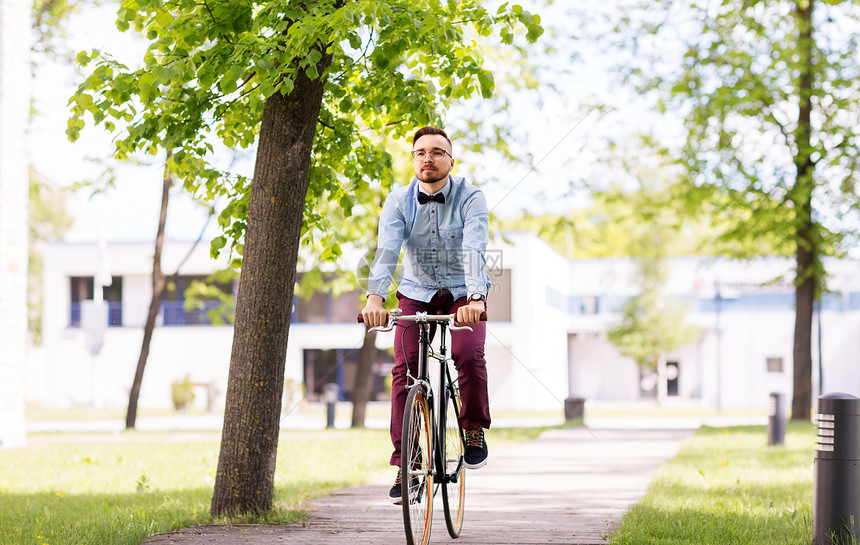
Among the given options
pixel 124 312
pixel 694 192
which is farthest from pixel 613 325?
pixel 694 192

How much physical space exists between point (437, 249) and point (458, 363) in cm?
61

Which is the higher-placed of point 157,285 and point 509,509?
point 157,285

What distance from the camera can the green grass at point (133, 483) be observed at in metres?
5.72

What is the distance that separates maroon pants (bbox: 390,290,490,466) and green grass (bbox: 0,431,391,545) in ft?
5.30

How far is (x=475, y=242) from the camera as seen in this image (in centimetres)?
479

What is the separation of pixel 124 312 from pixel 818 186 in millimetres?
31140

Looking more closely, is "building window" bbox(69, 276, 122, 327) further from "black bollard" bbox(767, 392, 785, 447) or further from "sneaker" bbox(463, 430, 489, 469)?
"sneaker" bbox(463, 430, 489, 469)

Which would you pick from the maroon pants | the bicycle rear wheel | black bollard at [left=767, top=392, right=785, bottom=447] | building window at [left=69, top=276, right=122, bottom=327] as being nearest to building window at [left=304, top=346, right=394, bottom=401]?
building window at [left=69, top=276, right=122, bottom=327]

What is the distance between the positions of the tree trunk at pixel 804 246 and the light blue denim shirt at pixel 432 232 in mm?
14220

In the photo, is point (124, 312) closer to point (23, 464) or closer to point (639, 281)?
point (639, 281)

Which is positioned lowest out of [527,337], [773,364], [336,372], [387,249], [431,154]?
[336,372]

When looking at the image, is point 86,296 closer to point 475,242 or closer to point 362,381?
point 362,381

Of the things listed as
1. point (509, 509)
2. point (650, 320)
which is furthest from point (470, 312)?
point (650, 320)

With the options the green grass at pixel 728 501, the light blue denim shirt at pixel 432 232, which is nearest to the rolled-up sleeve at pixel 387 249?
the light blue denim shirt at pixel 432 232
